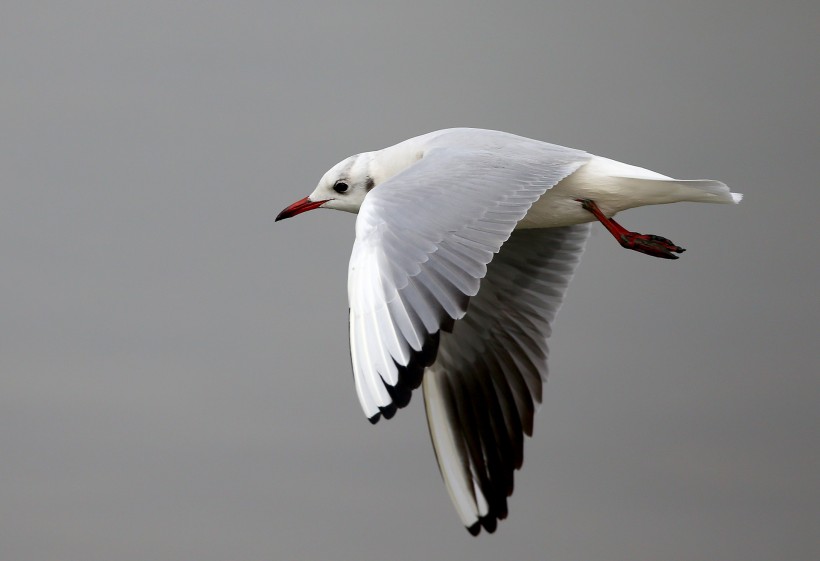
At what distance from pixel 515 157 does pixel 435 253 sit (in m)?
0.72

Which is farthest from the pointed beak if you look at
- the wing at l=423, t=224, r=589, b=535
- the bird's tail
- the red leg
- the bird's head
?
the bird's tail

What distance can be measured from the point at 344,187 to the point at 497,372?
965 mm

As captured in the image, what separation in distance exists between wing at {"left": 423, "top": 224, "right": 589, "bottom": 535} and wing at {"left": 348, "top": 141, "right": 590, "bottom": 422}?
3.21 ft

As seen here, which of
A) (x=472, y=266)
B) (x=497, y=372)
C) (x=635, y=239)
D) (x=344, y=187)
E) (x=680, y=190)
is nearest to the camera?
(x=472, y=266)

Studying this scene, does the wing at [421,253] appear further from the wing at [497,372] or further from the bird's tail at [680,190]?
the wing at [497,372]

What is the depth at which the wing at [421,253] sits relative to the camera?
362 cm

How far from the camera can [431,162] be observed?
14.4ft

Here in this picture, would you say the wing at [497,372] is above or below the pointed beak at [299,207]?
below

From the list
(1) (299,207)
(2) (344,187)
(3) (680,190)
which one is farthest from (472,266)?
(1) (299,207)

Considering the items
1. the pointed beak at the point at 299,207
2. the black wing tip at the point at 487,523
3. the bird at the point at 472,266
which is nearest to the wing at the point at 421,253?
the bird at the point at 472,266

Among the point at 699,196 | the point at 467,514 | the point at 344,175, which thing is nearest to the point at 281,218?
the point at 344,175

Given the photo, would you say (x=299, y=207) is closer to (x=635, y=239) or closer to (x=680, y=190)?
(x=635, y=239)

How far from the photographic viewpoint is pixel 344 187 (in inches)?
203

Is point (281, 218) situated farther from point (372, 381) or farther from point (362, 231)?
point (372, 381)
